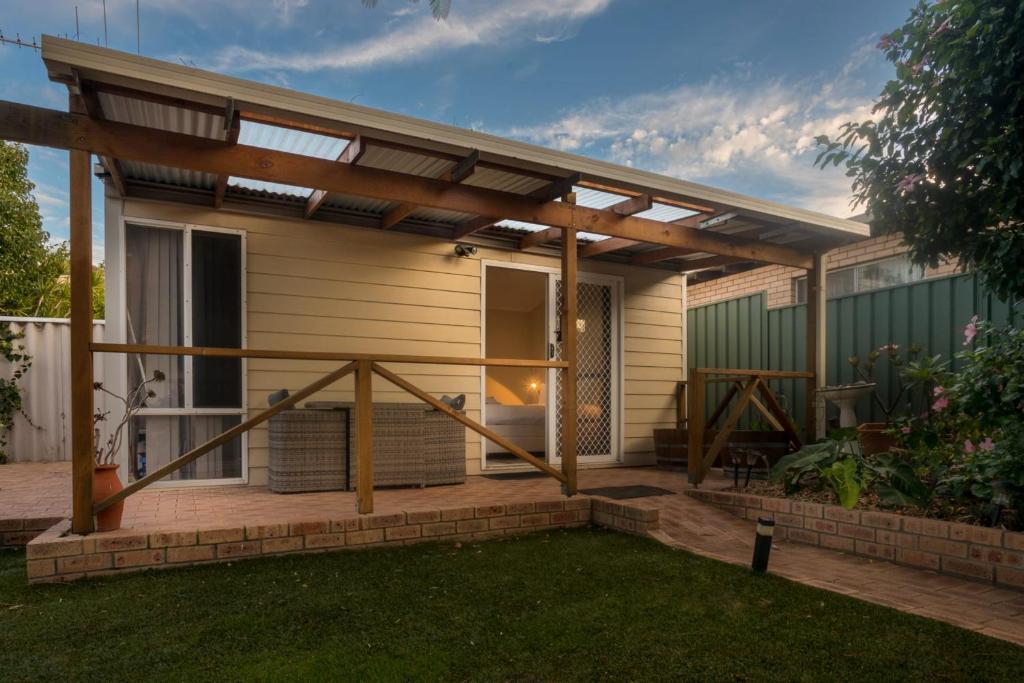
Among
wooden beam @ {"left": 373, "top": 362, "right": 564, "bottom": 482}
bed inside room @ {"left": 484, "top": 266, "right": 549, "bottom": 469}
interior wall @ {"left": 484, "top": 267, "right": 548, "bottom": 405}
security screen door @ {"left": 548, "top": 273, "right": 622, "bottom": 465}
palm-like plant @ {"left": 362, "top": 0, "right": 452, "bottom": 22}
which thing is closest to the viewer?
wooden beam @ {"left": 373, "top": 362, "right": 564, "bottom": 482}

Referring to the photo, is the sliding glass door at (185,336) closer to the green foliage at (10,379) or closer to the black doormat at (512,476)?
the black doormat at (512,476)

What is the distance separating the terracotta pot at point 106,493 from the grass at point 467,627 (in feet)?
1.35

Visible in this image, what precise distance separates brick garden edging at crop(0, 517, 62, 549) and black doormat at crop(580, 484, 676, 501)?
370cm

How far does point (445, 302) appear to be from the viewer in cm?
634

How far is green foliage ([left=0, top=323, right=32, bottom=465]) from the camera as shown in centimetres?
744

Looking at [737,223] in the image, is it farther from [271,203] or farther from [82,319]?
[82,319]

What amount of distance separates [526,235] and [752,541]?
3.60 m

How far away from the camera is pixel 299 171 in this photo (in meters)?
4.01

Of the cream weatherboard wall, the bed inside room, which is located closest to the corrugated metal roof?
the cream weatherboard wall

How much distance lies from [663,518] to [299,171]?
11.0 feet

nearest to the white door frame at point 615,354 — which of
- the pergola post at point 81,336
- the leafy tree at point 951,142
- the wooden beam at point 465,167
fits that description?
the wooden beam at point 465,167

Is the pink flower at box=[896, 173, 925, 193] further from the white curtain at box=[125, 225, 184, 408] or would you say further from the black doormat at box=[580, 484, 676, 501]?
the white curtain at box=[125, 225, 184, 408]

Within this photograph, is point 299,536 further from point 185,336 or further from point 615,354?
point 615,354

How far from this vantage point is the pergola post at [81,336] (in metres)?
3.35
